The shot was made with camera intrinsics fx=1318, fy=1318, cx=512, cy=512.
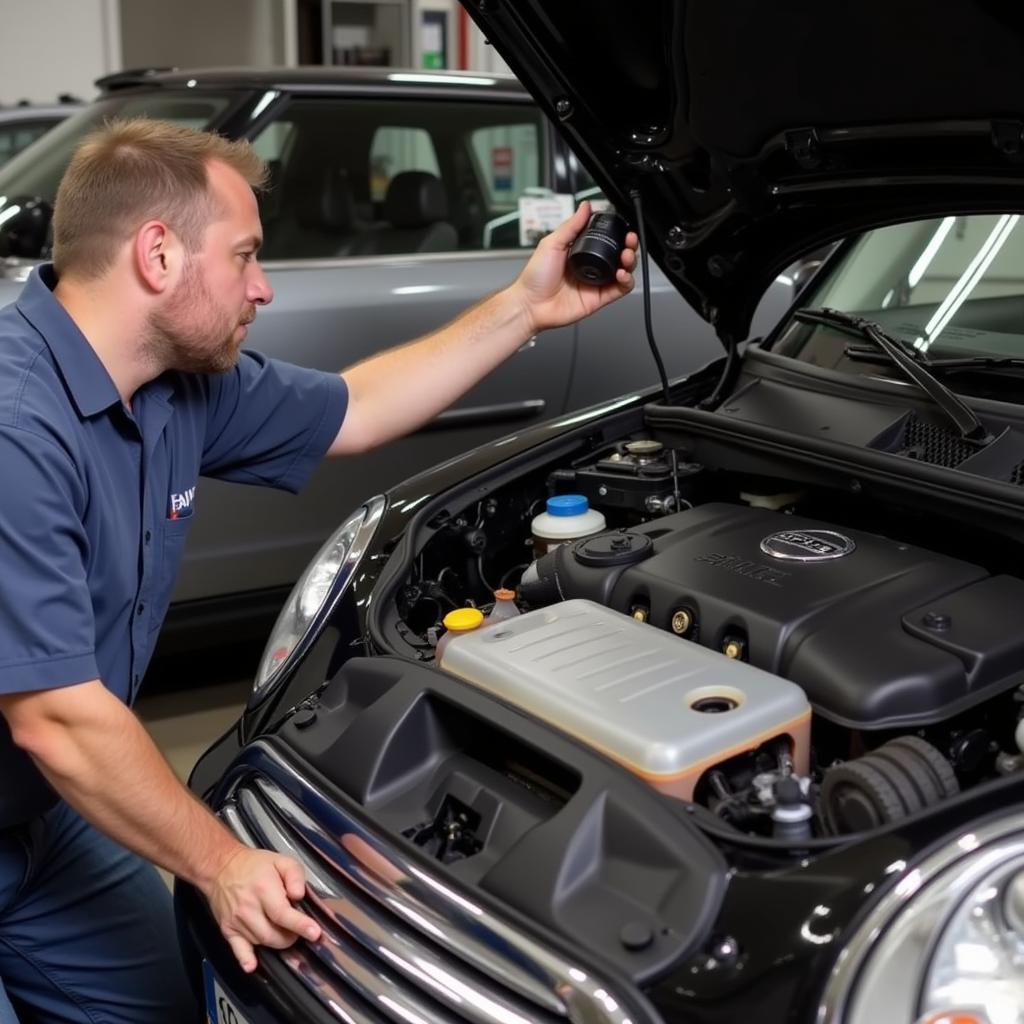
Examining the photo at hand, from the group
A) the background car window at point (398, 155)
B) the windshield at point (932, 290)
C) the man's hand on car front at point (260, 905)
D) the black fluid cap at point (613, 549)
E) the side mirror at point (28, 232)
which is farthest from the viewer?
the background car window at point (398, 155)

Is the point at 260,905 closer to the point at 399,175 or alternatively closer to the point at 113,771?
the point at 113,771

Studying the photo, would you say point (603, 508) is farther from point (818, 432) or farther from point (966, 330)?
point (966, 330)

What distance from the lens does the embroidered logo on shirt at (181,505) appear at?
1.86 m

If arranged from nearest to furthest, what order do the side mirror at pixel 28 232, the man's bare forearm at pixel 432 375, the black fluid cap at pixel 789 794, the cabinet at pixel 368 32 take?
the black fluid cap at pixel 789 794
the man's bare forearm at pixel 432 375
the side mirror at pixel 28 232
the cabinet at pixel 368 32

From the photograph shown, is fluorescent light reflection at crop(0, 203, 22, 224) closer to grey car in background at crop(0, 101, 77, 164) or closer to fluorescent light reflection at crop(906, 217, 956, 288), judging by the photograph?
fluorescent light reflection at crop(906, 217, 956, 288)

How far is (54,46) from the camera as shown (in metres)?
7.63

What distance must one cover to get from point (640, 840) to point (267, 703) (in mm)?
718

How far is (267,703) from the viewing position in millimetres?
1782

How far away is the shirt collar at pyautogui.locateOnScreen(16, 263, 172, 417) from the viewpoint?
1.65m

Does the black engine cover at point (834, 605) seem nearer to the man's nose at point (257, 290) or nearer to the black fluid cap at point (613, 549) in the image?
the black fluid cap at point (613, 549)

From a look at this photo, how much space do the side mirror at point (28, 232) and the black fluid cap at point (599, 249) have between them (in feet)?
4.99

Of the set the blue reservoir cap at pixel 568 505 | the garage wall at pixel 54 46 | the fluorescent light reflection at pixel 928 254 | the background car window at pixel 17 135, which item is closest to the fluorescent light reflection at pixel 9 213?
the blue reservoir cap at pixel 568 505

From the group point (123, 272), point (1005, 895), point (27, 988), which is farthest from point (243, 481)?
point (1005, 895)

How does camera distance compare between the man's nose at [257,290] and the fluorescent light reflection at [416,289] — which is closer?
the man's nose at [257,290]
